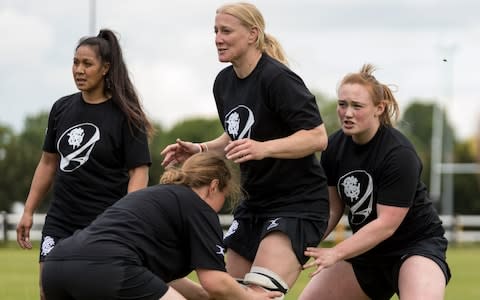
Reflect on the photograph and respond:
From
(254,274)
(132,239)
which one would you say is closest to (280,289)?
(254,274)

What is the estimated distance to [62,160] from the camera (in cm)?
725

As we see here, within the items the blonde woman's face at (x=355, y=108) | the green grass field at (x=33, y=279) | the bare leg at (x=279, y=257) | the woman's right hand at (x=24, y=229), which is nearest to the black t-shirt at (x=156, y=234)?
the bare leg at (x=279, y=257)

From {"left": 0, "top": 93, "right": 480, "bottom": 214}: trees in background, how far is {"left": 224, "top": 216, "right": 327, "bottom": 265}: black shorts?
5.58ft

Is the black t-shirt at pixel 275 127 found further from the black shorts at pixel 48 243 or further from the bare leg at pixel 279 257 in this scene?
the black shorts at pixel 48 243

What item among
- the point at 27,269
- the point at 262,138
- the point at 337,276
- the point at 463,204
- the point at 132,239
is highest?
the point at 262,138

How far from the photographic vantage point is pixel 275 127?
21.0ft

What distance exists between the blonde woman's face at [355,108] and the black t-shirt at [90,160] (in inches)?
53.8

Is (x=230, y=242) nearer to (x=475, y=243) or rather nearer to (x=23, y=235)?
(x=23, y=235)

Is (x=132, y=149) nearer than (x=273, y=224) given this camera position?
No

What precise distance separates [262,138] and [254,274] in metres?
0.79

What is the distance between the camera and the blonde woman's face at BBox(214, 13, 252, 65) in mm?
6371

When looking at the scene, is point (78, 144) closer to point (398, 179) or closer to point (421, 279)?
point (398, 179)

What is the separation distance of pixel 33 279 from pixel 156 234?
31.3ft

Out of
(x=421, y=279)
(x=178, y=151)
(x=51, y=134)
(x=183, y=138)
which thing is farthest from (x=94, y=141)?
(x=183, y=138)
